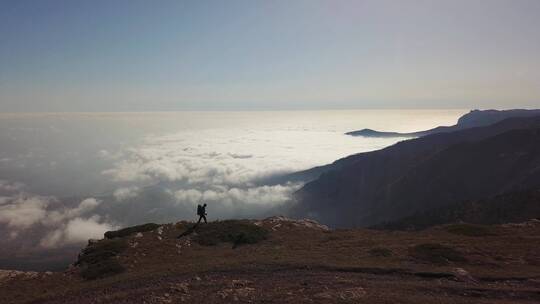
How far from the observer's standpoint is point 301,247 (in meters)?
33.7

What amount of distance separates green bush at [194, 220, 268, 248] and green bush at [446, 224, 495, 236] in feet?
69.2

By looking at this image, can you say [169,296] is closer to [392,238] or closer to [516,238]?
[392,238]

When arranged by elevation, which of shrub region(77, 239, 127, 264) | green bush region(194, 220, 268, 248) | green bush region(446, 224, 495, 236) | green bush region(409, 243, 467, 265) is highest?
green bush region(409, 243, 467, 265)

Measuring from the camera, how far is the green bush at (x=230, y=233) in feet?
123

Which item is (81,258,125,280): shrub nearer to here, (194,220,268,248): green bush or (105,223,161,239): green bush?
(194,220,268,248): green bush

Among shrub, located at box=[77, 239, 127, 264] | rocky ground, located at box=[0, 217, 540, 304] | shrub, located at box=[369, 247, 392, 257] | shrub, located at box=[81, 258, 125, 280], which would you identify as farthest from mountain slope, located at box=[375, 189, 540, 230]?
shrub, located at box=[81, 258, 125, 280]

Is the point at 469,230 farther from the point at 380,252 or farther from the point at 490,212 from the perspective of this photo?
the point at 490,212

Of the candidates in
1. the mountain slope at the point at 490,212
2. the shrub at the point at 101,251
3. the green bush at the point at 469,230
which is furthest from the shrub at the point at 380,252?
the mountain slope at the point at 490,212

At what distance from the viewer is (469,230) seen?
4041 centimetres

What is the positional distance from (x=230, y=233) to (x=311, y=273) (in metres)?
15.9

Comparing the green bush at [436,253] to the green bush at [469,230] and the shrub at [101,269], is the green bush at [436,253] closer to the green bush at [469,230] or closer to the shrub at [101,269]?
the green bush at [469,230]

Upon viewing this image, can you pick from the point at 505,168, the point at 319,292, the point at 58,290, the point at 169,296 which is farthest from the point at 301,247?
the point at 505,168

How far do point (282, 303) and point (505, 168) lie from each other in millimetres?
191650

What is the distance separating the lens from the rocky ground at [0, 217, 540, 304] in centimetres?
2127
